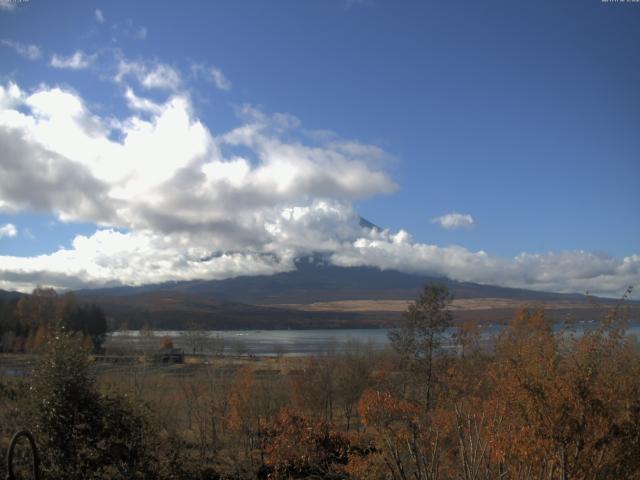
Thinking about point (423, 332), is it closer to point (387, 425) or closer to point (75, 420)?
point (387, 425)

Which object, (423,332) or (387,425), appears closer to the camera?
(387,425)

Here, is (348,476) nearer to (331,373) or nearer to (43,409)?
(43,409)

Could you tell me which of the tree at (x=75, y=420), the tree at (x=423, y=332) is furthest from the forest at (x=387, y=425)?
the tree at (x=423, y=332)

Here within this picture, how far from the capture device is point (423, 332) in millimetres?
37938

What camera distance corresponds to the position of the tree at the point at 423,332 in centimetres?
3697

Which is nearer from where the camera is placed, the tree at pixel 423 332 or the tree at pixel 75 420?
the tree at pixel 75 420

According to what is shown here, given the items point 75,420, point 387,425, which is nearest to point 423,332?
point 387,425

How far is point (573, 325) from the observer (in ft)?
55.0

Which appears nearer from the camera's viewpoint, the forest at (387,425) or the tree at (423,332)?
the forest at (387,425)

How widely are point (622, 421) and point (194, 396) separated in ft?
95.4

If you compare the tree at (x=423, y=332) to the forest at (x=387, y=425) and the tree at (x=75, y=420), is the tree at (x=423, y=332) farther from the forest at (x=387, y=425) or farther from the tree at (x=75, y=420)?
the tree at (x=75, y=420)

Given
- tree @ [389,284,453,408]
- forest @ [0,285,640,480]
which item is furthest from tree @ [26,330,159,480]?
tree @ [389,284,453,408]

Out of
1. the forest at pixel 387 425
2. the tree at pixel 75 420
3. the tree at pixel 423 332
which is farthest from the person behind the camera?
the tree at pixel 423 332

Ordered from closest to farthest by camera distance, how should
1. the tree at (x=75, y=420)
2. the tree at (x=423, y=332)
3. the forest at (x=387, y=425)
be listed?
the forest at (x=387, y=425)
the tree at (x=75, y=420)
the tree at (x=423, y=332)
